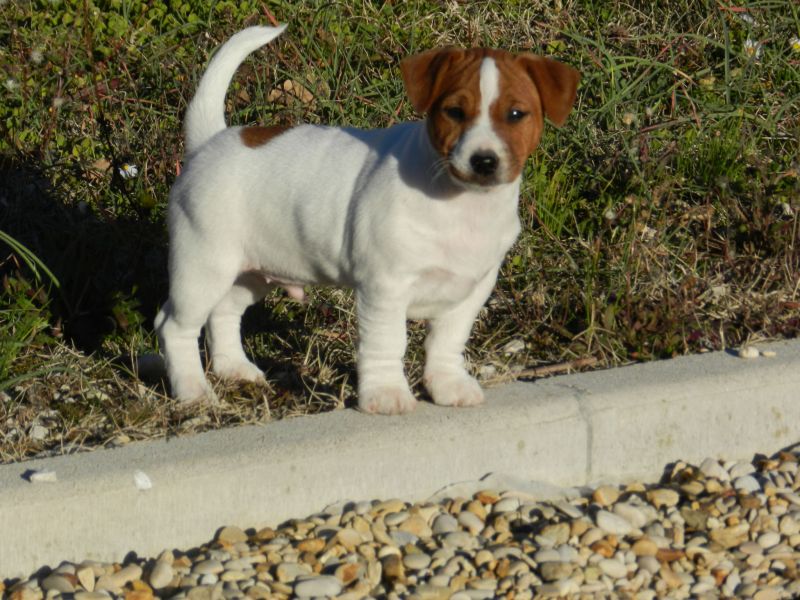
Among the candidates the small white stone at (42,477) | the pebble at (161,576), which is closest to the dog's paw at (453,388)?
the pebble at (161,576)

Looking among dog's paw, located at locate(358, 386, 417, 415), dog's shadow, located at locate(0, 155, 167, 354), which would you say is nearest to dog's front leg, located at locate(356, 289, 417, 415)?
dog's paw, located at locate(358, 386, 417, 415)

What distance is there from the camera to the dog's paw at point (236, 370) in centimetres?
454

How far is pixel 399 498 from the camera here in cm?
377

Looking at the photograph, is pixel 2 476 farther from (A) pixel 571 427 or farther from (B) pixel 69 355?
(A) pixel 571 427

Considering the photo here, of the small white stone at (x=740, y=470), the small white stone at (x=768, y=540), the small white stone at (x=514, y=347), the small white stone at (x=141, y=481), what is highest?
the small white stone at (x=141, y=481)

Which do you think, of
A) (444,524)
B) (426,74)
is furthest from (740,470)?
(426,74)

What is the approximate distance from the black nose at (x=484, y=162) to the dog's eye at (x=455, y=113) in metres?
0.17

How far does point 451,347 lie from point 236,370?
854 millimetres

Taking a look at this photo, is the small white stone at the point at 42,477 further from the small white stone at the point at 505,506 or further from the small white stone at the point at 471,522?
the small white stone at the point at 505,506

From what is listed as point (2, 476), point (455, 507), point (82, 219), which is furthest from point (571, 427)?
point (82, 219)

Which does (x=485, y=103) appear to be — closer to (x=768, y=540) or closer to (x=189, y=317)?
(x=189, y=317)

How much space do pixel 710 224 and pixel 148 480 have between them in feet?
9.78

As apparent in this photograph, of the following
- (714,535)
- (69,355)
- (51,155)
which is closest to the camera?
(714,535)

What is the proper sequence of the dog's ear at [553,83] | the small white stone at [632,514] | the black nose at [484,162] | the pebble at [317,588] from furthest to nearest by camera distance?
the dog's ear at [553,83]
the small white stone at [632,514]
the black nose at [484,162]
the pebble at [317,588]
